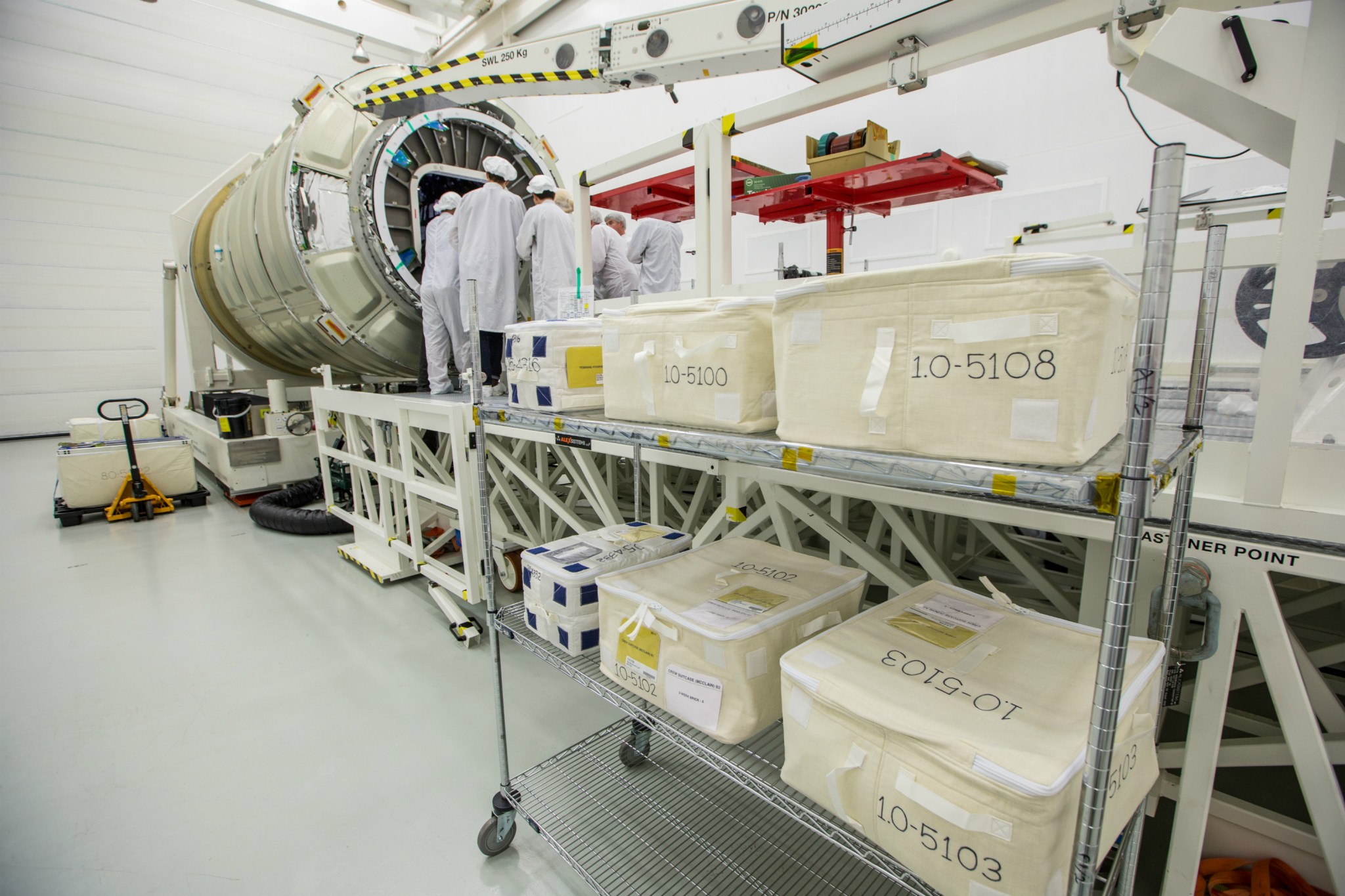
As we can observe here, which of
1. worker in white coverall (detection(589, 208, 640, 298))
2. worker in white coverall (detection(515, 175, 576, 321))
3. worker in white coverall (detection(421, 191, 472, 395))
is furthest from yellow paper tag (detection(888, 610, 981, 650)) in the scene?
worker in white coverall (detection(589, 208, 640, 298))

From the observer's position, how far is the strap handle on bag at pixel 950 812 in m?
0.76

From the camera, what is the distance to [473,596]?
9.21 ft

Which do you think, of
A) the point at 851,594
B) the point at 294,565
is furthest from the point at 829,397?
the point at 294,565

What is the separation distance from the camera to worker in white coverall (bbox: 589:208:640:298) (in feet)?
14.9

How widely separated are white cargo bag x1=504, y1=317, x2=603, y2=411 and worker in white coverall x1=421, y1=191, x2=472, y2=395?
2.06 meters

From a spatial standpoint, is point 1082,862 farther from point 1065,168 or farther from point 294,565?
point 1065,168

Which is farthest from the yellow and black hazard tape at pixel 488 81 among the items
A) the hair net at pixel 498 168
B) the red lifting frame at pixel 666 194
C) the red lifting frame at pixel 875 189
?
the red lifting frame at pixel 875 189

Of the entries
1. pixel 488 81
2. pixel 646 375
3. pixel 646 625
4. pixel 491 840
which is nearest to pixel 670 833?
pixel 491 840

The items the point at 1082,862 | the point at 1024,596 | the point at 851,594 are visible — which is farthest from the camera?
the point at 1024,596

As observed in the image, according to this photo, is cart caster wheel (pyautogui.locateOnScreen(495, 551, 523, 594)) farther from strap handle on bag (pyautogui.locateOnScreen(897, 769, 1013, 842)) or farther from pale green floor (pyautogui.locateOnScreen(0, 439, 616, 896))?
strap handle on bag (pyautogui.locateOnScreen(897, 769, 1013, 842))

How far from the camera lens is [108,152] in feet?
27.3

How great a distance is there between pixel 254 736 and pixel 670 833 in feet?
5.30

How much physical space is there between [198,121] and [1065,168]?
36.5 ft

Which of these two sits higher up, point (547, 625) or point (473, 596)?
point (547, 625)
